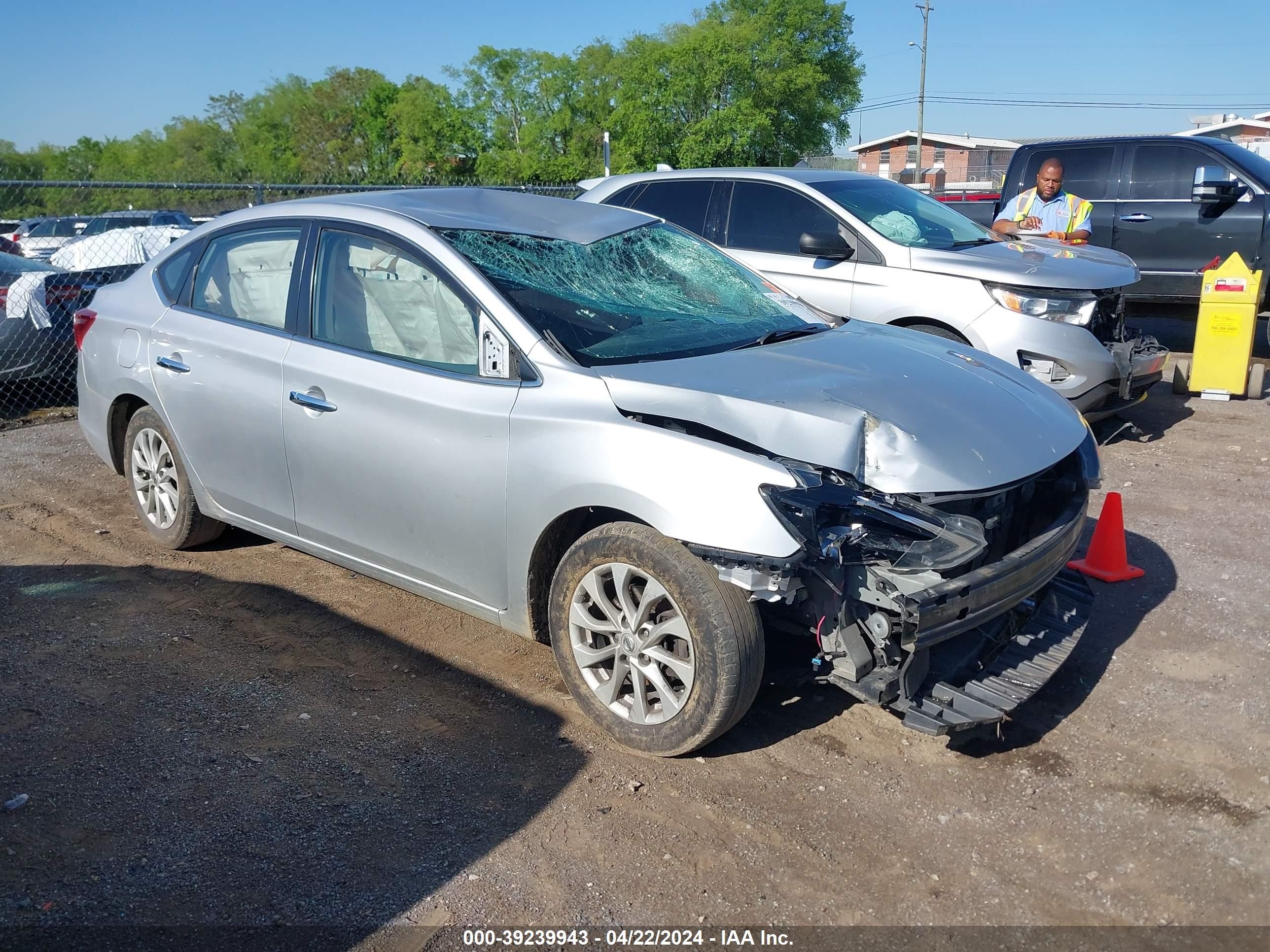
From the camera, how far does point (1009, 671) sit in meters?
3.59

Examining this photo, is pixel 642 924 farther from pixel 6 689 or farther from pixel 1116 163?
pixel 1116 163

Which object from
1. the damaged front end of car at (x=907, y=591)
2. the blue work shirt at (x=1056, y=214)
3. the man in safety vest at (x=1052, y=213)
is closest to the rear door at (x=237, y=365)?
the damaged front end of car at (x=907, y=591)

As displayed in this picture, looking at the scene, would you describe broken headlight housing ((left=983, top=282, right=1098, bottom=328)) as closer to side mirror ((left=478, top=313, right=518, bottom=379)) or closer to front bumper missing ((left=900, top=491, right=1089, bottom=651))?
front bumper missing ((left=900, top=491, right=1089, bottom=651))

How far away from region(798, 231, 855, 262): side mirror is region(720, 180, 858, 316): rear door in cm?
10

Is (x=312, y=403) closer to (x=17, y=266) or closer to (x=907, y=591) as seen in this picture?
(x=907, y=591)

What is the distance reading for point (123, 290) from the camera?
5.51 meters

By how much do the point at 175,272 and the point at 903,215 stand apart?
16.2ft

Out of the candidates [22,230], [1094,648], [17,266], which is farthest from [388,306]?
[22,230]

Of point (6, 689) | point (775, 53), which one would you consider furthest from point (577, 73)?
point (6, 689)

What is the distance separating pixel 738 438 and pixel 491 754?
1.38 meters

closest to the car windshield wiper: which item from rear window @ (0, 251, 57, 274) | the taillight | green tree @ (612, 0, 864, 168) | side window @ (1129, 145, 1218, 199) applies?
the taillight

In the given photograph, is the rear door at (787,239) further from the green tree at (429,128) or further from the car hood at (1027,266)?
the green tree at (429,128)

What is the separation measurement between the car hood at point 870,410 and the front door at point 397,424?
1.98ft

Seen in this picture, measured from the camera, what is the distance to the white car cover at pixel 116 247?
1376 centimetres
